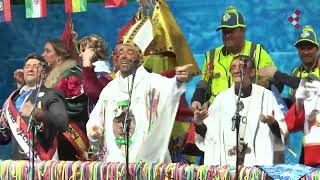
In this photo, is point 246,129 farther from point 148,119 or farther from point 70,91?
point 70,91

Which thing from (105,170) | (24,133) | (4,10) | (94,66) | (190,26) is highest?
(4,10)

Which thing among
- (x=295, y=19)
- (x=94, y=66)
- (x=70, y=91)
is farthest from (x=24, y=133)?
(x=295, y=19)

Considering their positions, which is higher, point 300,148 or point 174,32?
point 174,32

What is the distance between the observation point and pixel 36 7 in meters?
9.37

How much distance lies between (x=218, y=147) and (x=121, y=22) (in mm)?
2798

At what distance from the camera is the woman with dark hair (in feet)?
27.9

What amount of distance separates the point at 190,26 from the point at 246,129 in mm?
2391

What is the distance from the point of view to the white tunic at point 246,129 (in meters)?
7.38

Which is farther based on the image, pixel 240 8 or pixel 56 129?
pixel 240 8

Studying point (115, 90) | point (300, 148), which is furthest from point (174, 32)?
point (300, 148)

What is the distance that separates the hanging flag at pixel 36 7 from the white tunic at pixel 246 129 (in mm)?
2402

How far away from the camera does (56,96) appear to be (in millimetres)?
7988

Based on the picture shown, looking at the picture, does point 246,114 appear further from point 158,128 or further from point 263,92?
point 158,128

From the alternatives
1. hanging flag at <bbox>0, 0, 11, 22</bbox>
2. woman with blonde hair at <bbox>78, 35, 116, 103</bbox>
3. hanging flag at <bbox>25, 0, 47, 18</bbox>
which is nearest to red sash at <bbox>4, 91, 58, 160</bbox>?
woman with blonde hair at <bbox>78, 35, 116, 103</bbox>
